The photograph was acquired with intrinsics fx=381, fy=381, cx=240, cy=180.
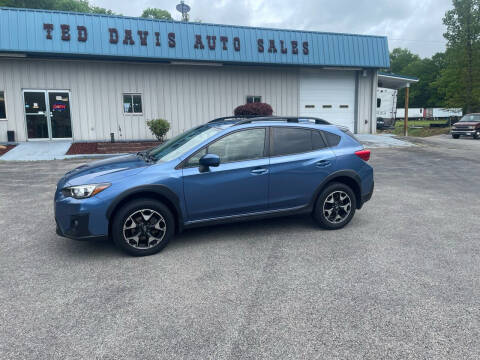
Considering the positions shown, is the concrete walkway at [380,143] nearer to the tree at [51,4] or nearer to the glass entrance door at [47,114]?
the glass entrance door at [47,114]

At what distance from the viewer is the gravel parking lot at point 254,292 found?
9.45 ft

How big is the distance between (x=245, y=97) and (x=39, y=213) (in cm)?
1596

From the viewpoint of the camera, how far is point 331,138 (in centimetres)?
575

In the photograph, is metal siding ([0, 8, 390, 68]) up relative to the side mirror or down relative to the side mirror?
up

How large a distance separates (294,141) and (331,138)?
653 mm

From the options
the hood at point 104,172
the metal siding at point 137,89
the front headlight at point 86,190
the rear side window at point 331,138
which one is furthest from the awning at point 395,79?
the front headlight at point 86,190

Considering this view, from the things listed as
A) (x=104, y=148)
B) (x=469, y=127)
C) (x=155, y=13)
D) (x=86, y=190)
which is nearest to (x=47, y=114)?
(x=104, y=148)

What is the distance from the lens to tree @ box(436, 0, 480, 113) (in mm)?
36969

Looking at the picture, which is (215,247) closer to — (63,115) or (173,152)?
(173,152)

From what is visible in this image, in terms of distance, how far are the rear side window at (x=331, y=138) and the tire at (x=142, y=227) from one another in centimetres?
261

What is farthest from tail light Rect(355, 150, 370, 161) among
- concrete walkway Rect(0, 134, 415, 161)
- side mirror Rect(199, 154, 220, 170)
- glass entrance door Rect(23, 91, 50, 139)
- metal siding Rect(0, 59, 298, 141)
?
glass entrance door Rect(23, 91, 50, 139)

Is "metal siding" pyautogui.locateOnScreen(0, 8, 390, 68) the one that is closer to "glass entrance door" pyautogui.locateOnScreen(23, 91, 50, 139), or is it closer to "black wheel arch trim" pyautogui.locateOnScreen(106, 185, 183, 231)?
"glass entrance door" pyautogui.locateOnScreen(23, 91, 50, 139)

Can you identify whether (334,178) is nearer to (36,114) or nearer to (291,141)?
(291,141)

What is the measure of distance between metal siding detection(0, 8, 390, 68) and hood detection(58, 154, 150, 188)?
13720 mm
